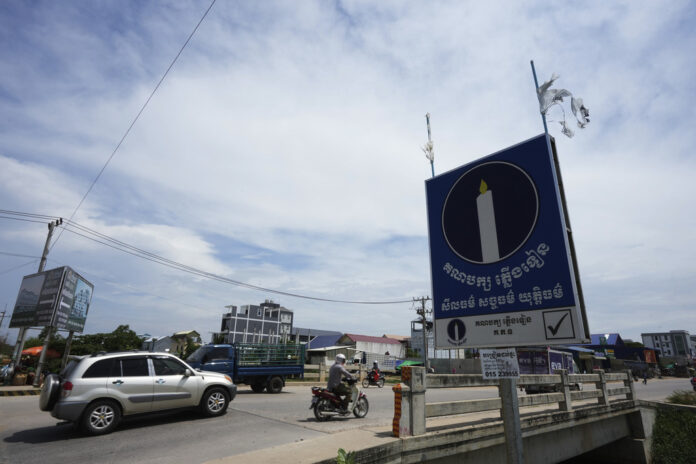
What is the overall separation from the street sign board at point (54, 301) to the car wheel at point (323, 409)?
703 inches

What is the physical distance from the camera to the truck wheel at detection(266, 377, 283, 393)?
15359 mm

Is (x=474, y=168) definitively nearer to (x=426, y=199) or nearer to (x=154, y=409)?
(x=426, y=199)

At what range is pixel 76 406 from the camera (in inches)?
281

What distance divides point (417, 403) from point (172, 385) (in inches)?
247

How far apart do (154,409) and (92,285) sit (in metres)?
19.2

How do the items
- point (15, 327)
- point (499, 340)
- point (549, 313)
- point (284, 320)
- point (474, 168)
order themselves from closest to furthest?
point (549, 313)
point (499, 340)
point (474, 168)
point (15, 327)
point (284, 320)

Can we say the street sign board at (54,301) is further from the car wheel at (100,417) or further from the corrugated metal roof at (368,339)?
the corrugated metal roof at (368,339)

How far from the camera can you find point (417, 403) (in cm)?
472

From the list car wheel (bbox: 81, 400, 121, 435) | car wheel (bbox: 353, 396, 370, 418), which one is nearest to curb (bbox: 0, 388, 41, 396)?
car wheel (bbox: 81, 400, 121, 435)

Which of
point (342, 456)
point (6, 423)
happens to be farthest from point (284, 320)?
point (342, 456)

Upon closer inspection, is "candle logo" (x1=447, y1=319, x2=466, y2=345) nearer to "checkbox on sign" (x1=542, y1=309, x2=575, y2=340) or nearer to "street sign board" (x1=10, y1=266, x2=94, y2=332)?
"checkbox on sign" (x1=542, y1=309, x2=575, y2=340)

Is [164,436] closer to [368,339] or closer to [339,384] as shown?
[339,384]

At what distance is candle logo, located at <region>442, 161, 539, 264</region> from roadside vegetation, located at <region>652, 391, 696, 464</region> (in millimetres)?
11009

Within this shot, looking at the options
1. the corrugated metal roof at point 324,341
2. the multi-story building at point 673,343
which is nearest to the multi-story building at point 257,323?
the corrugated metal roof at point 324,341
